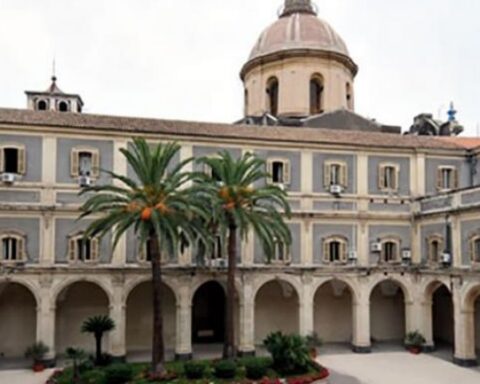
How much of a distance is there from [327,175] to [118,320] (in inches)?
549

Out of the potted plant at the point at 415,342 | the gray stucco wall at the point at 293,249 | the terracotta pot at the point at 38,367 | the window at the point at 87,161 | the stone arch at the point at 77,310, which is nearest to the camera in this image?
the terracotta pot at the point at 38,367

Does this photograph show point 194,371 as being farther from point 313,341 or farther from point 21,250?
point 21,250

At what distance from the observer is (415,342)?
32375 millimetres

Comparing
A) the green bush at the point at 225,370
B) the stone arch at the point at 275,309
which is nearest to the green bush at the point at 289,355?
the green bush at the point at 225,370

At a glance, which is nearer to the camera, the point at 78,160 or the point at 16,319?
the point at 78,160

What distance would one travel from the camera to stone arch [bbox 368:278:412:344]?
3572 cm

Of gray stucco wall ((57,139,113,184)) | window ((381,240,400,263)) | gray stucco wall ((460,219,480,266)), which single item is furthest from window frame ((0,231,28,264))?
gray stucco wall ((460,219,480,266))

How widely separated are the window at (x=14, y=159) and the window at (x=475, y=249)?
22.7 meters

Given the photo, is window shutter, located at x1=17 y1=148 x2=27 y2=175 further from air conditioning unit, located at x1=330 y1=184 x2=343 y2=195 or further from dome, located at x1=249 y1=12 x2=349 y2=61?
dome, located at x1=249 y1=12 x2=349 y2=61

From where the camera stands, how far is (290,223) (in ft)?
106

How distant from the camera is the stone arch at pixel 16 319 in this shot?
100ft

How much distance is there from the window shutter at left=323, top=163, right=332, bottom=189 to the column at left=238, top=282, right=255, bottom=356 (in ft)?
23.7

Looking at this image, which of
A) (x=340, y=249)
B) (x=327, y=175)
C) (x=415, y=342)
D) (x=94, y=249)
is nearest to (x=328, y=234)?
(x=340, y=249)

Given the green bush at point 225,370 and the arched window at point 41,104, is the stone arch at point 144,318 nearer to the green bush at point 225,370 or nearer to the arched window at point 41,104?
the green bush at point 225,370
